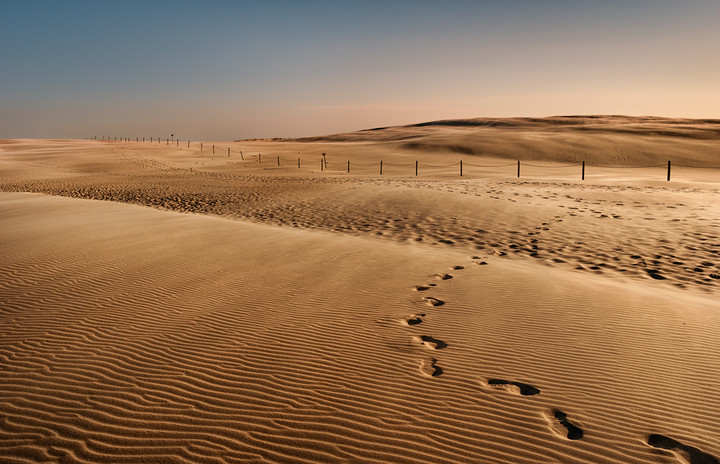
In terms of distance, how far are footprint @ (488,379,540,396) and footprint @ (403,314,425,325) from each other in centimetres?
164

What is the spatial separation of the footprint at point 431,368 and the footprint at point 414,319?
112 cm

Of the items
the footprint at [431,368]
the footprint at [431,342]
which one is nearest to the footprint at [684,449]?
the footprint at [431,368]

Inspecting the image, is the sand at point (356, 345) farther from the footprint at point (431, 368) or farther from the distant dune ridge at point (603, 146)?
the distant dune ridge at point (603, 146)

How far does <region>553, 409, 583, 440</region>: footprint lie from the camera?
11.8 ft

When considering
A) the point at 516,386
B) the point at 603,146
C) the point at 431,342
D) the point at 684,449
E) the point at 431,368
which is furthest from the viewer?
the point at 603,146

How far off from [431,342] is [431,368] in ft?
2.26

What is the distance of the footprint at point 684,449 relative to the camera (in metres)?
3.34

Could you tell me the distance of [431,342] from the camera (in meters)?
5.34

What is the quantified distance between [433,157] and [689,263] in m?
42.3

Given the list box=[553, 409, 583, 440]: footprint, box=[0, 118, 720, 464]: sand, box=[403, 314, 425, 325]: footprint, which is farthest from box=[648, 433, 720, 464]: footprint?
box=[403, 314, 425, 325]: footprint

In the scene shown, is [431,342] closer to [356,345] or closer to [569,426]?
[356,345]

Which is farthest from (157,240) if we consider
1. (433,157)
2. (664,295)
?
(433,157)

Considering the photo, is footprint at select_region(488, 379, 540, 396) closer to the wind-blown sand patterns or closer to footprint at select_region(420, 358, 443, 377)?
the wind-blown sand patterns

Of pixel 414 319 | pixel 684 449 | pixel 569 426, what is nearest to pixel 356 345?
pixel 414 319
